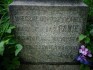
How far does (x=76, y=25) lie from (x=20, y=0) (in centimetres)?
94

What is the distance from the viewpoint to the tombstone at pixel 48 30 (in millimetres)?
2760

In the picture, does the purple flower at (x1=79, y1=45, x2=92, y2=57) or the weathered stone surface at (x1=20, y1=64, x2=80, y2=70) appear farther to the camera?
the weathered stone surface at (x1=20, y1=64, x2=80, y2=70)

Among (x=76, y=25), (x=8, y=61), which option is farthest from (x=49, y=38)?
(x=8, y=61)

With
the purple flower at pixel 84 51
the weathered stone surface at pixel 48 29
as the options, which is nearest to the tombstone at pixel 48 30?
the weathered stone surface at pixel 48 29

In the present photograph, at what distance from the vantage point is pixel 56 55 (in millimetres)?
2988

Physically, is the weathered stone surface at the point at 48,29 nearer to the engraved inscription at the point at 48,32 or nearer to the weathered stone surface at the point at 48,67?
the engraved inscription at the point at 48,32

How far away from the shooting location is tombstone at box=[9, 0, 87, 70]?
2.76 m

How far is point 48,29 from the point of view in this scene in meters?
2.85

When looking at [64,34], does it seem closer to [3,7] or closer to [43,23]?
[43,23]

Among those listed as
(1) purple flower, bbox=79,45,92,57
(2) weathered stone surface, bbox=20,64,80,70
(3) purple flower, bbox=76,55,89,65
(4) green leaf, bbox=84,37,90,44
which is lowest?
(2) weathered stone surface, bbox=20,64,80,70

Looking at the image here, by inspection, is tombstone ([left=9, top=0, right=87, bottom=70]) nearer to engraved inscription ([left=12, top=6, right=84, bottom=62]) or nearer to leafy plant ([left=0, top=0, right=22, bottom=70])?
engraved inscription ([left=12, top=6, right=84, bottom=62])

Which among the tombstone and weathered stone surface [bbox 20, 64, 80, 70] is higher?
the tombstone

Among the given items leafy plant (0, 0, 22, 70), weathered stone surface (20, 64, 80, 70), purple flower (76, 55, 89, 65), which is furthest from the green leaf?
leafy plant (0, 0, 22, 70)

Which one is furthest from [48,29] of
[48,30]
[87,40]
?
[87,40]
